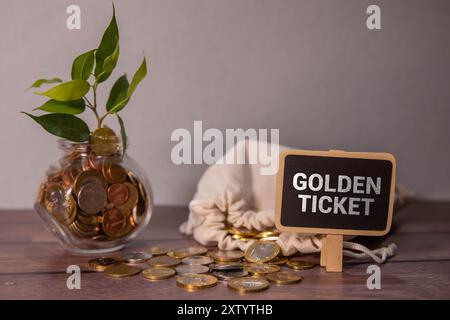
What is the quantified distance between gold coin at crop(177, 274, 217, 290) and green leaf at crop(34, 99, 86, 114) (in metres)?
0.39

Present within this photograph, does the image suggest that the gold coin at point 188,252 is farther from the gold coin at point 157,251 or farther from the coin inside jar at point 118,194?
the coin inside jar at point 118,194

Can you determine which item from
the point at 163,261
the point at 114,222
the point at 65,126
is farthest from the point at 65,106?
the point at 163,261

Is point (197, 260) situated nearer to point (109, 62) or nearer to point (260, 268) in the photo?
point (260, 268)

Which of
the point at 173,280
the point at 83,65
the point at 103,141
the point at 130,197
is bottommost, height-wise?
the point at 173,280

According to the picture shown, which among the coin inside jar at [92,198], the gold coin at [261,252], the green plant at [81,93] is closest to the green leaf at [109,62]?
the green plant at [81,93]

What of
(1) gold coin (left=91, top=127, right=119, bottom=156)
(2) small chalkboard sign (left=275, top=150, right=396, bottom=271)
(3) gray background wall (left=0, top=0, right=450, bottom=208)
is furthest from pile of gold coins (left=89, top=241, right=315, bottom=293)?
(3) gray background wall (left=0, top=0, right=450, bottom=208)

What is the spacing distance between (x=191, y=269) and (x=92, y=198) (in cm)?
24

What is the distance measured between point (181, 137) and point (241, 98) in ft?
0.66

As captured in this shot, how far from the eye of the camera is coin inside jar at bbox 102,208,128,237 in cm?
109

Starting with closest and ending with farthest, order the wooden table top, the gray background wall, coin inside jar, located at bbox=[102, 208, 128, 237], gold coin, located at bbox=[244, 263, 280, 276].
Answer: the wooden table top, gold coin, located at bbox=[244, 263, 280, 276], coin inside jar, located at bbox=[102, 208, 128, 237], the gray background wall

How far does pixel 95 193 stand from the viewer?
1079mm

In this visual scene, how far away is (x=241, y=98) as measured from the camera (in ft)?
5.20

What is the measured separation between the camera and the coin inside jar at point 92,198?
1069 millimetres

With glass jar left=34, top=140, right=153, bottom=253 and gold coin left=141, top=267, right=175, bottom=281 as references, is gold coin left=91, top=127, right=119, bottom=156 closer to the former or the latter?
Result: glass jar left=34, top=140, right=153, bottom=253
